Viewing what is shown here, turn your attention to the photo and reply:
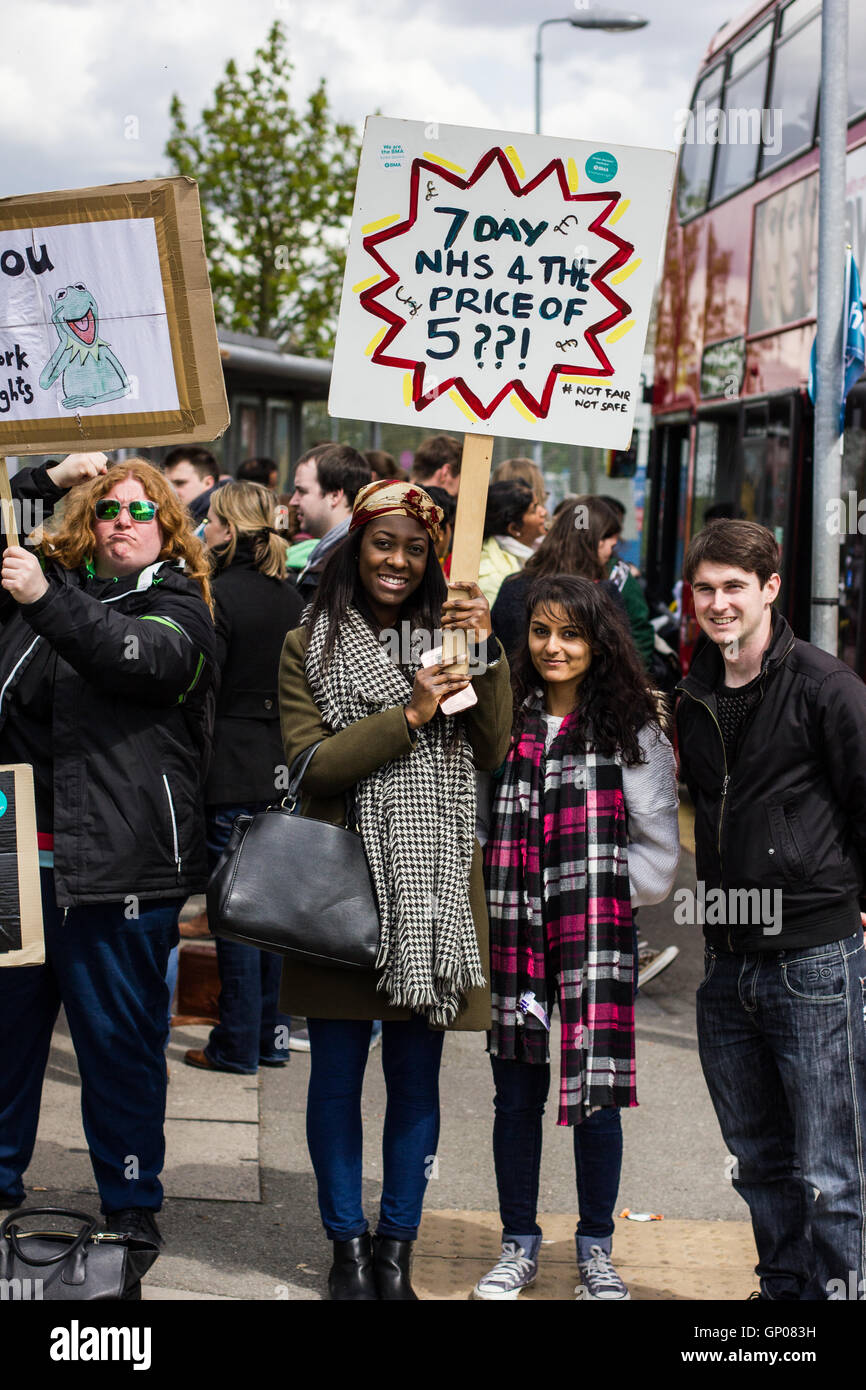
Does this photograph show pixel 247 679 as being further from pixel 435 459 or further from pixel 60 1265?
pixel 60 1265

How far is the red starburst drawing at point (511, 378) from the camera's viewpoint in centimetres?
352

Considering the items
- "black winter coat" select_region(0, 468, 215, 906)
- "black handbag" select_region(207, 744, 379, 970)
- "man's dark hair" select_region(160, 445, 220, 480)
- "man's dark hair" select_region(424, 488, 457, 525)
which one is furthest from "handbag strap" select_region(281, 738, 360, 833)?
"man's dark hair" select_region(160, 445, 220, 480)

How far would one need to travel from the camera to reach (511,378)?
3588 mm

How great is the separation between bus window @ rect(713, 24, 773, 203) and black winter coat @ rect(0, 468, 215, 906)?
7.27 metres

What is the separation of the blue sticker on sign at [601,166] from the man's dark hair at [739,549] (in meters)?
0.84

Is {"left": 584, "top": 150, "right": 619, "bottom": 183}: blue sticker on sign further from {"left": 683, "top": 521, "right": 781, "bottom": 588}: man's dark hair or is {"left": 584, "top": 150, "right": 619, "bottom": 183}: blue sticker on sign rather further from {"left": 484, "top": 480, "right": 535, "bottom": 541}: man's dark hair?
{"left": 484, "top": 480, "right": 535, "bottom": 541}: man's dark hair

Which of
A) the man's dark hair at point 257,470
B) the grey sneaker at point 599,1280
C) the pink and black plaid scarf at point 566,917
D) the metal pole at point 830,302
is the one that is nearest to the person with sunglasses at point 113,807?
the pink and black plaid scarf at point 566,917

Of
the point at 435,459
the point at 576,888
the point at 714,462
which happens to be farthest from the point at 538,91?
the point at 576,888

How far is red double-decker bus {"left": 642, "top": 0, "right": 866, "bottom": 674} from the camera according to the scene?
745cm

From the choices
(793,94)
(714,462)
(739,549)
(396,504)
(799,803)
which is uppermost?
(793,94)

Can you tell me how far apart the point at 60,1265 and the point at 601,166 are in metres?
2.67

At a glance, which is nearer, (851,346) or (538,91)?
(851,346)

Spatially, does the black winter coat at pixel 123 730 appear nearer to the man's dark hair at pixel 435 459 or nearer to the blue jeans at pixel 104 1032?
the blue jeans at pixel 104 1032

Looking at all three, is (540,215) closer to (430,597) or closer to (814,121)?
(430,597)
